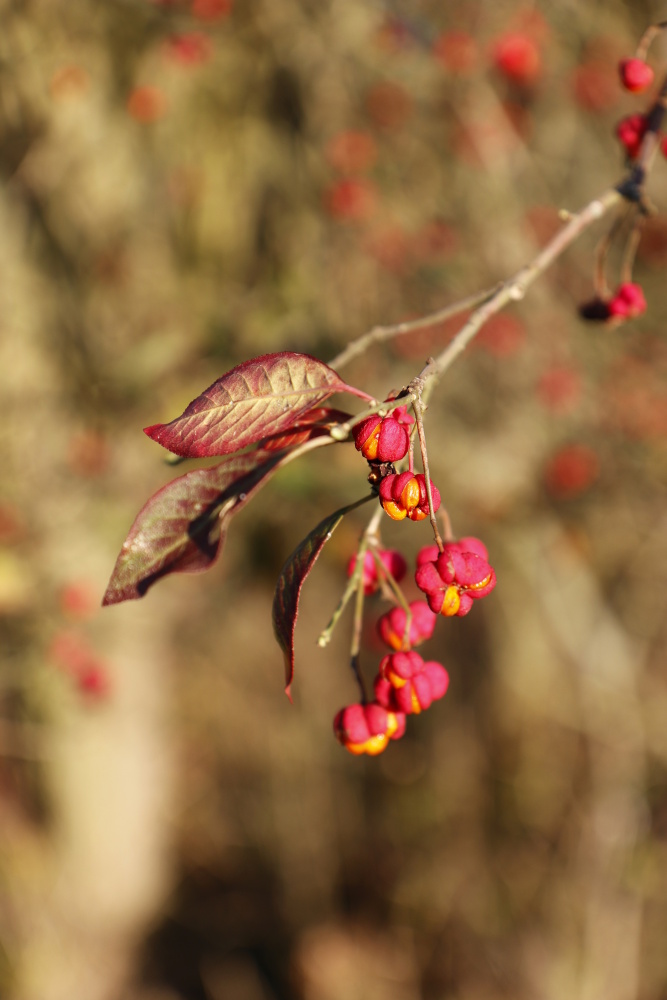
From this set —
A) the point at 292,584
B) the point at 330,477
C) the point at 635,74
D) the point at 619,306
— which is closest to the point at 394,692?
the point at 292,584

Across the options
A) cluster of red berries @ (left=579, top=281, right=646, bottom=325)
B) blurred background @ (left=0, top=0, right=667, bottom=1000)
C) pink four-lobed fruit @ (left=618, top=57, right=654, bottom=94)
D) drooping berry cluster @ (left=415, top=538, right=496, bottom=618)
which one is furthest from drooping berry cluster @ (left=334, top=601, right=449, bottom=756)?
blurred background @ (left=0, top=0, right=667, bottom=1000)

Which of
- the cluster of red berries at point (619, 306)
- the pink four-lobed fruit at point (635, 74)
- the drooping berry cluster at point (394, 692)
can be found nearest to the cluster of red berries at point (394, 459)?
the drooping berry cluster at point (394, 692)

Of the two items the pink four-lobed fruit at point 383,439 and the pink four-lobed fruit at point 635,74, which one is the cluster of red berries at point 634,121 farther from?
the pink four-lobed fruit at point 383,439

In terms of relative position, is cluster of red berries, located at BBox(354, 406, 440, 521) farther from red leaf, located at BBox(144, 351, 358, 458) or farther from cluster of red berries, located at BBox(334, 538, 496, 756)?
cluster of red berries, located at BBox(334, 538, 496, 756)

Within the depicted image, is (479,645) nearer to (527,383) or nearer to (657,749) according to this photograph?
(657,749)

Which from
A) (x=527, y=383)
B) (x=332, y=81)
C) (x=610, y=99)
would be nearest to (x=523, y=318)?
(x=527, y=383)
